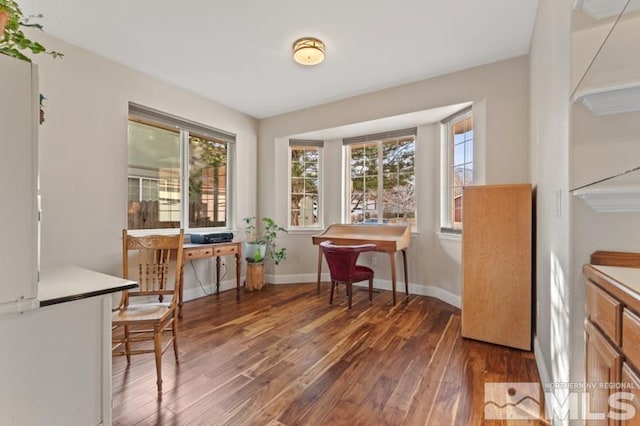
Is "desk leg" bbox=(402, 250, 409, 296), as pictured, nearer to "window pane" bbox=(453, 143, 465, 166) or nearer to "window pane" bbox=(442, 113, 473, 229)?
"window pane" bbox=(442, 113, 473, 229)

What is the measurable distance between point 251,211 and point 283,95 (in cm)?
179

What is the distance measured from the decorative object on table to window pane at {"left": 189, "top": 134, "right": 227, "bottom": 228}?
44cm

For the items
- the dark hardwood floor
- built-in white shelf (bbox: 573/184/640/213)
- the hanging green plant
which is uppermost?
the hanging green plant

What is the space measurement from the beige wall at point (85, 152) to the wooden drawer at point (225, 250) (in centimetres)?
97

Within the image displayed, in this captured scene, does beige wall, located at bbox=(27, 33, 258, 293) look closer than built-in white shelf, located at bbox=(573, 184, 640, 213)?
No

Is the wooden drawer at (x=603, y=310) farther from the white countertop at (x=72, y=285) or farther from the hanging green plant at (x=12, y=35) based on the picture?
the hanging green plant at (x=12, y=35)

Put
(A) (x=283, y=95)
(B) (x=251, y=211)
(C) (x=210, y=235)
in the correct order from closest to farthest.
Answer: (C) (x=210, y=235) < (A) (x=283, y=95) < (B) (x=251, y=211)

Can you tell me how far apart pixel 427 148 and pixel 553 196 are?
2.36 meters

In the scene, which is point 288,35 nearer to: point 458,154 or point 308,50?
point 308,50

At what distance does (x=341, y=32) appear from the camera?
2449mm

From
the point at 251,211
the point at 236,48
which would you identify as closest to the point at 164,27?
the point at 236,48

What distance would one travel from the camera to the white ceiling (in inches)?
85.0

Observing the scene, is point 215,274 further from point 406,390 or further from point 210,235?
point 406,390

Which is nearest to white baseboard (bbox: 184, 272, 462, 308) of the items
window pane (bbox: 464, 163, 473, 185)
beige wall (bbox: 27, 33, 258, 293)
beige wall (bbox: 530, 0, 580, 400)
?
beige wall (bbox: 27, 33, 258, 293)
